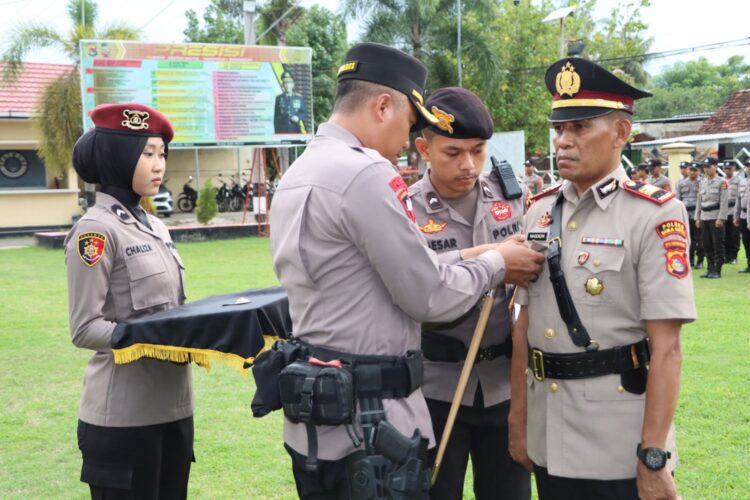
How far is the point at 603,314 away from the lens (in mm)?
2252

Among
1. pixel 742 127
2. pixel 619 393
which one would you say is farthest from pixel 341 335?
pixel 742 127

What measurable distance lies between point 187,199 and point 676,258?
2727 centimetres

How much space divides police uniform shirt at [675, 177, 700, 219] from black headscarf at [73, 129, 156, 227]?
1288 centimetres

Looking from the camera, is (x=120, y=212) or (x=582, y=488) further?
(x=120, y=212)

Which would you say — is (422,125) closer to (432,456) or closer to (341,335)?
(341,335)

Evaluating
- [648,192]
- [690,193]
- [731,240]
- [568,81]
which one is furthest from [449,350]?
[690,193]

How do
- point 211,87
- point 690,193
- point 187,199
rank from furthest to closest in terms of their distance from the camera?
point 187,199
point 211,87
point 690,193

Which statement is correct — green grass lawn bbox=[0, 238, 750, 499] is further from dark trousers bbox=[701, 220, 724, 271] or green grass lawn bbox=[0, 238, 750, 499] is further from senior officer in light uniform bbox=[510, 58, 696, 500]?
dark trousers bbox=[701, 220, 724, 271]

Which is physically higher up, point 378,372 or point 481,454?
point 378,372

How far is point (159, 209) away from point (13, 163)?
4.75 meters

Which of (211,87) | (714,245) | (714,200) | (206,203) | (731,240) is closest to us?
(714,245)

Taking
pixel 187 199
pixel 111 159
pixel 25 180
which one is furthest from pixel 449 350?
pixel 187 199

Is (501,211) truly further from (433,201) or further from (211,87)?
(211,87)

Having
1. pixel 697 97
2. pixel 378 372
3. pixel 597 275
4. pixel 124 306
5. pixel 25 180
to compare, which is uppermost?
pixel 697 97
